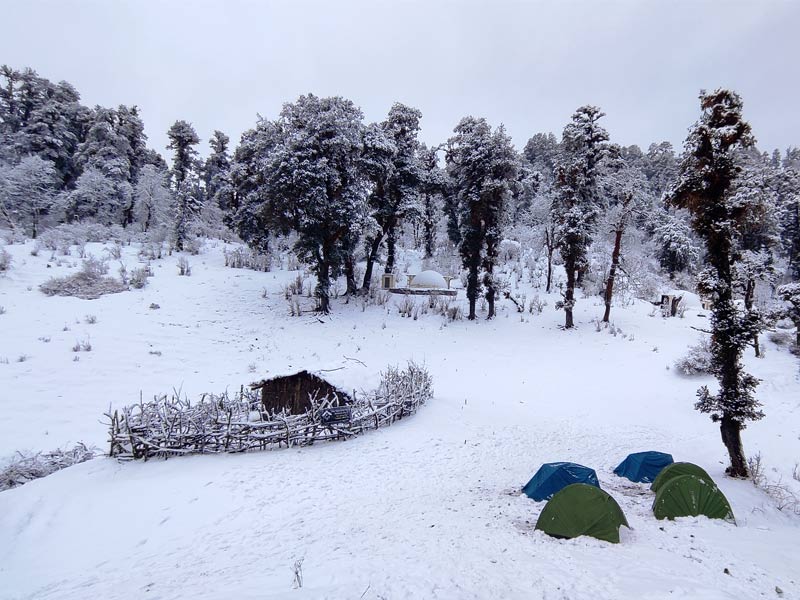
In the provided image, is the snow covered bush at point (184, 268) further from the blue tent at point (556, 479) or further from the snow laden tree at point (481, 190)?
the blue tent at point (556, 479)

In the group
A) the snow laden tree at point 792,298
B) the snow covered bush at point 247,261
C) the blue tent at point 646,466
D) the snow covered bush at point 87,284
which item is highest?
the snow covered bush at point 247,261

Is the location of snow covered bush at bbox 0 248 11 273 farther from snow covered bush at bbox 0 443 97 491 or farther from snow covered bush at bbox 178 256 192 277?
snow covered bush at bbox 0 443 97 491

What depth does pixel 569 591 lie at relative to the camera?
4.50 metres

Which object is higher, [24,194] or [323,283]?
[24,194]

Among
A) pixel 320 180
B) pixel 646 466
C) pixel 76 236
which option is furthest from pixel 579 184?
pixel 76 236

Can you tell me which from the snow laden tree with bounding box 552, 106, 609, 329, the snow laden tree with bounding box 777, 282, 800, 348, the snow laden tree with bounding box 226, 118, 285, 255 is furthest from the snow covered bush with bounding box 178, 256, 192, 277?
the snow laden tree with bounding box 777, 282, 800, 348

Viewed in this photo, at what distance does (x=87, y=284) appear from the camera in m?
20.9

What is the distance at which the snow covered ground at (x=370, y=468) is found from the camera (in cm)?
511

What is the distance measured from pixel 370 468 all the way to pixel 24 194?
35.0m

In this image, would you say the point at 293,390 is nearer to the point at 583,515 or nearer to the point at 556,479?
the point at 556,479

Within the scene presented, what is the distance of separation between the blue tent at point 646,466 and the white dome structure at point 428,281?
2142cm

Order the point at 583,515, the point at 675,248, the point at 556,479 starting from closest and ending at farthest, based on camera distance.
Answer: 1. the point at 583,515
2. the point at 556,479
3. the point at 675,248

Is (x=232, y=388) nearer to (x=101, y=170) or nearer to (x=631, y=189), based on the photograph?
(x=631, y=189)

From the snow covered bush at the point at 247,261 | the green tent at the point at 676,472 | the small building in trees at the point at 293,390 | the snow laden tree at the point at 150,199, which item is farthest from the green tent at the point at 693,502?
the snow laden tree at the point at 150,199
